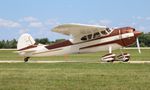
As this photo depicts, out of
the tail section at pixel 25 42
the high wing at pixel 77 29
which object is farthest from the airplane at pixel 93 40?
the tail section at pixel 25 42

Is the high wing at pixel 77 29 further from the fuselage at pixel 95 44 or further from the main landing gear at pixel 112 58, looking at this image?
the main landing gear at pixel 112 58

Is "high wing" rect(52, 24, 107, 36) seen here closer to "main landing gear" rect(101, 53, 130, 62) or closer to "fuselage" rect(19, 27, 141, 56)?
"fuselage" rect(19, 27, 141, 56)

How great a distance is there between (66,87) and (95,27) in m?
16.0

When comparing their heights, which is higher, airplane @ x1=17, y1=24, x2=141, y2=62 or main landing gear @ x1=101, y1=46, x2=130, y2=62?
airplane @ x1=17, y1=24, x2=141, y2=62

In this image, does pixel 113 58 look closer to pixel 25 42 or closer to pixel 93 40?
pixel 93 40

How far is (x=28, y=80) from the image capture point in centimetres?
1302

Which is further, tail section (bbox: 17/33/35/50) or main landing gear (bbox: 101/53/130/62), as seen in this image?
tail section (bbox: 17/33/35/50)

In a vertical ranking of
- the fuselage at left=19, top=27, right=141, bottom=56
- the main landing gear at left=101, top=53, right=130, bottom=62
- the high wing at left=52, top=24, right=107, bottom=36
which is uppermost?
the high wing at left=52, top=24, right=107, bottom=36

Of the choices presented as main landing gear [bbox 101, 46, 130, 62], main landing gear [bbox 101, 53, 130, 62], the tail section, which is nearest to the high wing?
main landing gear [bbox 101, 46, 130, 62]

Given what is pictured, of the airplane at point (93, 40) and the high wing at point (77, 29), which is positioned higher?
the high wing at point (77, 29)

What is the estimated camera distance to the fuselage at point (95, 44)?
26562 mm

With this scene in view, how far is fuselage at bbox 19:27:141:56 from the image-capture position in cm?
2656

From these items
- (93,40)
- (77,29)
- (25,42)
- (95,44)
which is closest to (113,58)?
(95,44)

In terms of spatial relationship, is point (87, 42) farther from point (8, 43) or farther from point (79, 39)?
point (8, 43)
